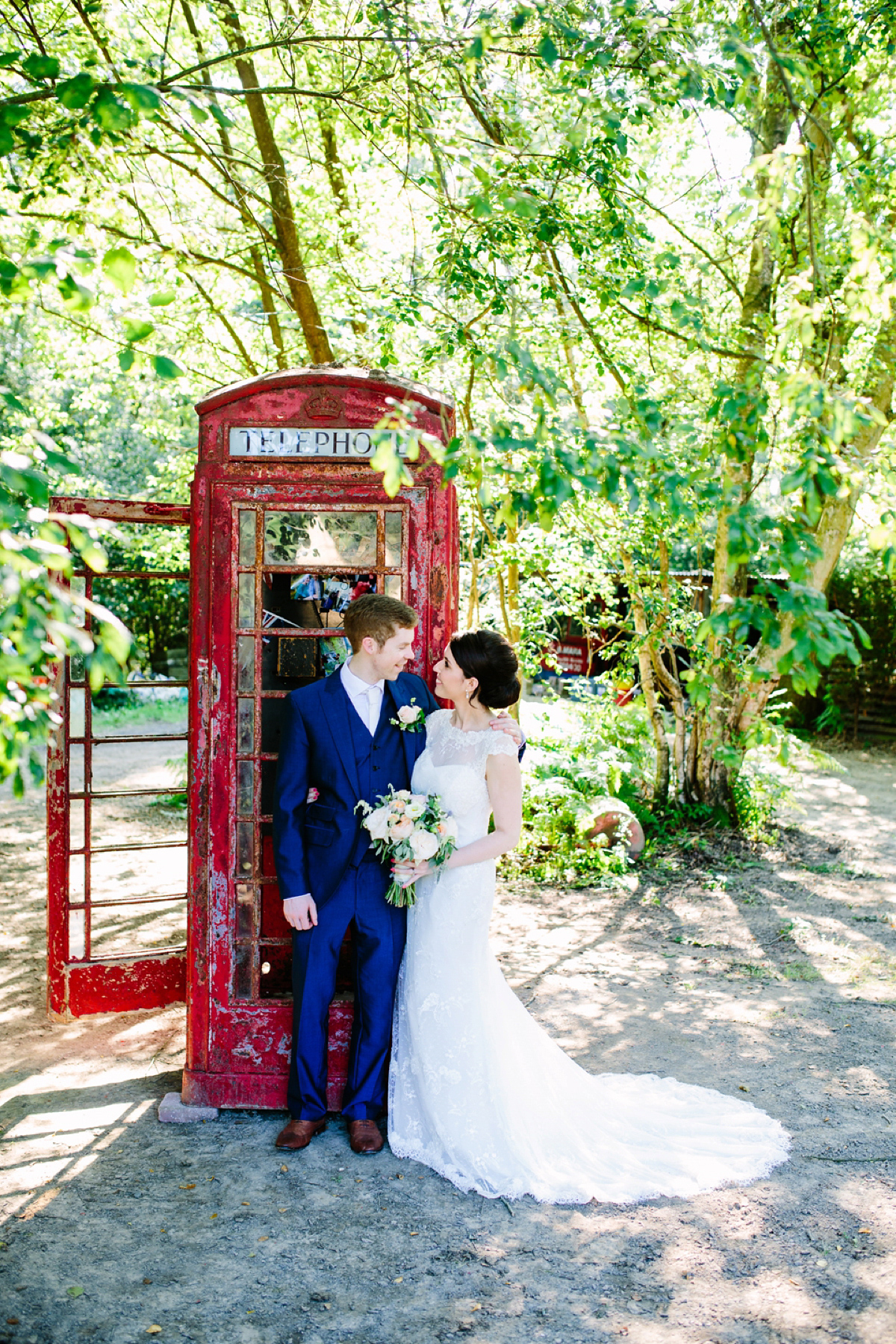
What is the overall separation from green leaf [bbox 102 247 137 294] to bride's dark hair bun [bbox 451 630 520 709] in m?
1.93

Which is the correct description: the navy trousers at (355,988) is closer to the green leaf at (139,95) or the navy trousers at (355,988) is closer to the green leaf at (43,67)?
the green leaf at (139,95)

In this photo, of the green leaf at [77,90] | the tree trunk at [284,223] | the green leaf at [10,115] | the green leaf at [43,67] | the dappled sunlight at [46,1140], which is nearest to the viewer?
the green leaf at [77,90]

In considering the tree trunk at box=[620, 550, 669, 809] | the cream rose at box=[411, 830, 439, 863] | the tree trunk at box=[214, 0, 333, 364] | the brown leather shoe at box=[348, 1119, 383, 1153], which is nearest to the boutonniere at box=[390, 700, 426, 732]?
the cream rose at box=[411, 830, 439, 863]

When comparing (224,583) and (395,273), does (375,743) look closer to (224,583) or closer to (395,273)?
(224,583)

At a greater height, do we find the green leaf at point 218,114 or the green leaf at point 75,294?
the green leaf at point 218,114

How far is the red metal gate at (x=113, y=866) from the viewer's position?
5.12m

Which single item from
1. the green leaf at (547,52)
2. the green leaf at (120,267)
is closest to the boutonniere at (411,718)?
the green leaf at (120,267)

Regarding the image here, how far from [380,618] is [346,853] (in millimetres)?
959

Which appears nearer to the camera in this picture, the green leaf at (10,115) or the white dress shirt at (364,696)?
the green leaf at (10,115)

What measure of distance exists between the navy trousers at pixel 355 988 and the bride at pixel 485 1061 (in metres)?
0.09

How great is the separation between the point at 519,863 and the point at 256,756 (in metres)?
4.77

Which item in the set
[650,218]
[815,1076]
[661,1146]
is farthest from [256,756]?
[650,218]

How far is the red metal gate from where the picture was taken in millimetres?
5125

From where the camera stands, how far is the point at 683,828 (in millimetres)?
9469
